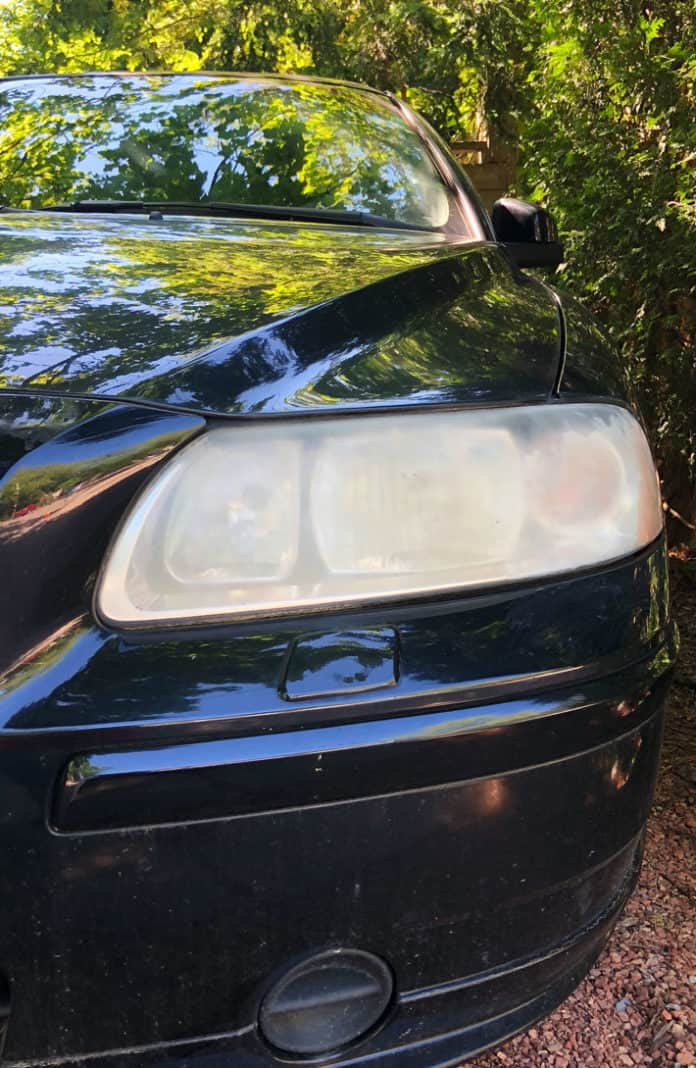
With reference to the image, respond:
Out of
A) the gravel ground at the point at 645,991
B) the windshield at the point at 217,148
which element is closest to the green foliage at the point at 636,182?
the windshield at the point at 217,148

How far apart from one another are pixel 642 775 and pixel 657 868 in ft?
3.47

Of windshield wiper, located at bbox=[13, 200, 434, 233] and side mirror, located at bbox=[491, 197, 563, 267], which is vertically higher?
windshield wiper, located at bbox=[13, 200, 434, 233]

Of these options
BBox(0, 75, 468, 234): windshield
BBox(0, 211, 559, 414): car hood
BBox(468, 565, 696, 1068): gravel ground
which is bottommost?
BBox(468, 565, 696, 1068): gravel ground

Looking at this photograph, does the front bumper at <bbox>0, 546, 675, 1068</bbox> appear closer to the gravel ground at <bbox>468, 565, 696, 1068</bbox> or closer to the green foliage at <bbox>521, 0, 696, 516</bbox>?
the gravel ground at <bbox>468, 565, 696, 1068</bbox>

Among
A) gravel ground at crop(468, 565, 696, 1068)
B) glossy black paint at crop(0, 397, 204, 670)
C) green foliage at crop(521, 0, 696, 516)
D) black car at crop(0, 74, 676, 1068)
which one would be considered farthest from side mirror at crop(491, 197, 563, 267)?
glossy black paint at crop(0, 397, 204, 670)

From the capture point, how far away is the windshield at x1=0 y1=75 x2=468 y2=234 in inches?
93.7

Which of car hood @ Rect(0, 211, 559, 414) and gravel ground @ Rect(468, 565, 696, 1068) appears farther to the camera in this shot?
gravel ground @ Rect(468, 565, 696, 1068)

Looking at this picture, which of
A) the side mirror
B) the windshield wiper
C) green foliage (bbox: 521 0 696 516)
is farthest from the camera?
green foliage (bbox: 521 0 696 516)

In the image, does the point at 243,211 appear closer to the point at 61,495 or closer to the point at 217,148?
the point at 217,148

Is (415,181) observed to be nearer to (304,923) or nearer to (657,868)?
(657,868)

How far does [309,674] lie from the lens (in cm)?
98

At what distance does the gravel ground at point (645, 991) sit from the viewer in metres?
1.59

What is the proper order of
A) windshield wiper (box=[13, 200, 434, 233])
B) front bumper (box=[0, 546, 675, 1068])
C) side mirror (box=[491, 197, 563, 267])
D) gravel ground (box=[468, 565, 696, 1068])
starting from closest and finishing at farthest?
front bumper (box=[0, 546, 675, 1068]) < gravel ground (box=[468, 565, 696, 1068]) < windshield wiper (box=[13, 200, 434, 233]) < side mirror (box=[491, 197, 563, 267])

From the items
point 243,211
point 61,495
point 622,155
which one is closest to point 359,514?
point 61,495
